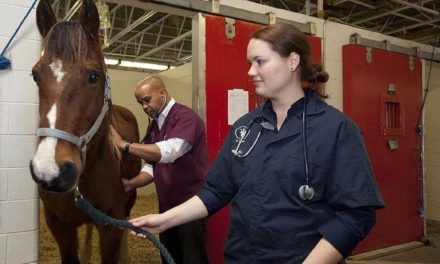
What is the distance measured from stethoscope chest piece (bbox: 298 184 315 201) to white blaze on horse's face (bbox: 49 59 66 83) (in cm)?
85

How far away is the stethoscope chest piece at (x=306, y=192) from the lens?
105 centimetres

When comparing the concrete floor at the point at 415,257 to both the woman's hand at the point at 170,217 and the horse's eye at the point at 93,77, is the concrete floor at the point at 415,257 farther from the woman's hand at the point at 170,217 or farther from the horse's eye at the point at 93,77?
the horse's eye at the point at 93,77

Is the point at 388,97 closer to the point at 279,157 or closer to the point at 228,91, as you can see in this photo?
the point at 228,91

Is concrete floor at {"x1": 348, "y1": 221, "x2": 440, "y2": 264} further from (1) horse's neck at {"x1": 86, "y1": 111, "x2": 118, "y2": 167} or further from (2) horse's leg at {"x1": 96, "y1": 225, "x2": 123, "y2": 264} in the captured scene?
(1) horse's neck at {"x1": 86, "y1": 111, "x2": 118, "y2": 167}

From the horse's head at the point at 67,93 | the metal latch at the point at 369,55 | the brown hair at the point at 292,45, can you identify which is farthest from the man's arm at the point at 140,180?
the metal latch at the point at 369,55

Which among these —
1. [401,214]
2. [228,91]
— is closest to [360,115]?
[401,214]

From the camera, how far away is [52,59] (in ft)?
4.48

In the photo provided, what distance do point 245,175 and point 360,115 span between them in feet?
8.34

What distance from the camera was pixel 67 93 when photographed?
1324mm

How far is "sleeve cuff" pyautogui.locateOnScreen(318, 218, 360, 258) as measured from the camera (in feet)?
3.23

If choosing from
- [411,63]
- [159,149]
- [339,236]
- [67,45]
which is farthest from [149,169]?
[411,63]

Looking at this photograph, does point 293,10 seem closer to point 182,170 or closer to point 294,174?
point 182,170

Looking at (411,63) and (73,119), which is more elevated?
(411,63)

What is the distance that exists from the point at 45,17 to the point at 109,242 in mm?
1080
